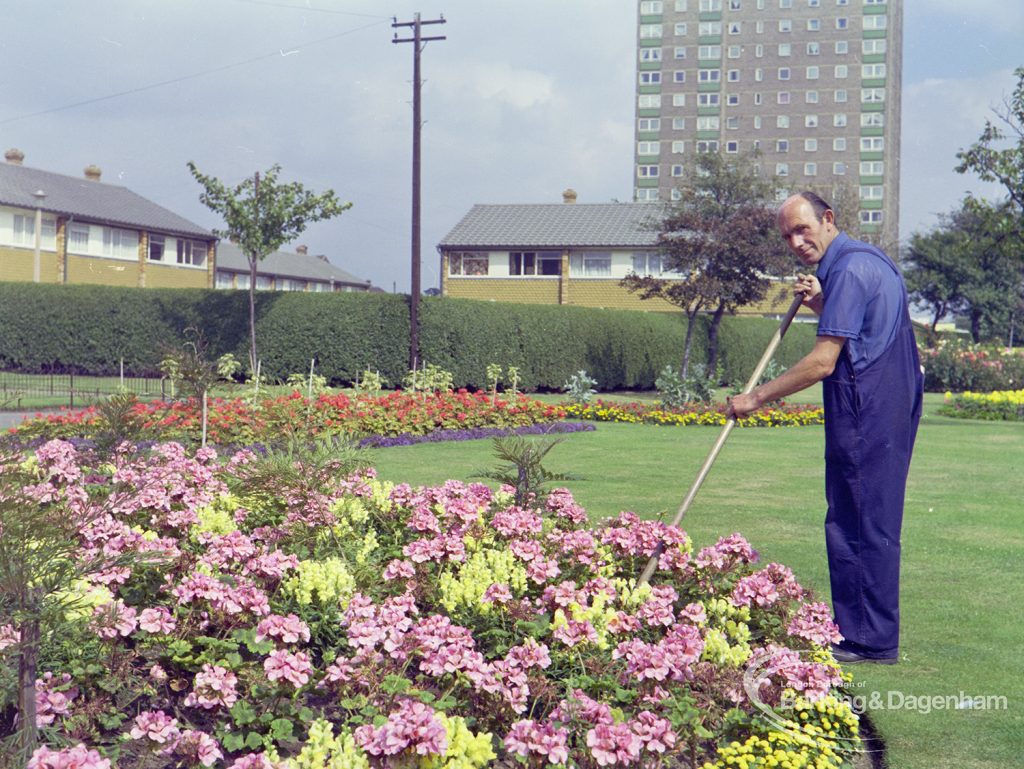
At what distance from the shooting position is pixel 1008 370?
2712 cm

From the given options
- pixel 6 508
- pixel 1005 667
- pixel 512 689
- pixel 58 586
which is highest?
pixel 6 508

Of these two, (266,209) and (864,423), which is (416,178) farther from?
(864,423)

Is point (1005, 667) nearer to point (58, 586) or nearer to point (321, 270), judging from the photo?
point (58, 586)

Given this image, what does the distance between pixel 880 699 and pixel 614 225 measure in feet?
143

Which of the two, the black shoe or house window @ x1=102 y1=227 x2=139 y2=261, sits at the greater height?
house window @ x1=102 y1=227 x2=139 y2=261

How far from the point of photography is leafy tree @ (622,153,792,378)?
1016 inches

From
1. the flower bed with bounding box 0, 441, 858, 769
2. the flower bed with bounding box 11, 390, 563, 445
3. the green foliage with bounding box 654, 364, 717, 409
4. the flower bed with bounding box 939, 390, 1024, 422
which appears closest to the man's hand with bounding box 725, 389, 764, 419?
the flower bed with bounding box 0, 441, 858, 769

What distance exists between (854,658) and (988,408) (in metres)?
19.1

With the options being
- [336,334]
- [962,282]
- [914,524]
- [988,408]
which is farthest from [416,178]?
[962,282]

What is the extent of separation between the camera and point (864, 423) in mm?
3936

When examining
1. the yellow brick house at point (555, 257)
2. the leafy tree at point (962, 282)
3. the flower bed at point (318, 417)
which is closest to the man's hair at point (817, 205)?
the flower bed at point (318, 417)

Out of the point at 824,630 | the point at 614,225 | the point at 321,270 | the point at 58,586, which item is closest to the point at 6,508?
the point at 58,586

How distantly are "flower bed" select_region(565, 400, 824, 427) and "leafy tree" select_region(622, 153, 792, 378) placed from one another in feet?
27.5

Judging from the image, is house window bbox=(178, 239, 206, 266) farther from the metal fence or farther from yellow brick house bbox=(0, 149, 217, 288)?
the metal fence
